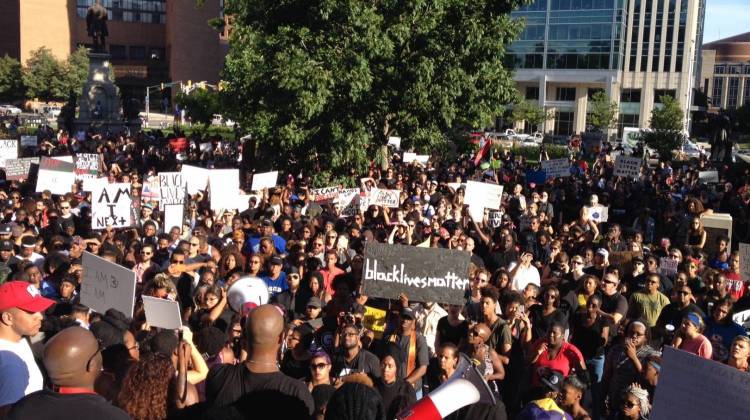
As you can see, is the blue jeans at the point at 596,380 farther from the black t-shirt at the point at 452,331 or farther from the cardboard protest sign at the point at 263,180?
the cardboard protest sign at the point at 263,180

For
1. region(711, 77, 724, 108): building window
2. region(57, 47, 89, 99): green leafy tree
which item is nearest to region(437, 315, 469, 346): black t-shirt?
region(57, 47, 89, 99): green leafy tree

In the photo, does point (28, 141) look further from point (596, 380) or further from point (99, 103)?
point (596, 380)

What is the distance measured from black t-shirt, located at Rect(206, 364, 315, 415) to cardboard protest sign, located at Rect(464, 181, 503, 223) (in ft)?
30.1

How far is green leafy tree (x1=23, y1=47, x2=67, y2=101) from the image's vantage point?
75875mm

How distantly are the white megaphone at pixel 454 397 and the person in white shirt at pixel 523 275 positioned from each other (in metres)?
4.73

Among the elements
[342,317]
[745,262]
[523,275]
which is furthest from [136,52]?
[342,317]

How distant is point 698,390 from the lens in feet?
13.8

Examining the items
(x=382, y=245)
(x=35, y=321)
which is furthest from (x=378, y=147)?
(x=35, y=321)

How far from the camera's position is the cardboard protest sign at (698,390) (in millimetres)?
3986

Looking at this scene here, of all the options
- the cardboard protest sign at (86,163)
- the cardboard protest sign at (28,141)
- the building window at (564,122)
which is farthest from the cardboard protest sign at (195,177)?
the building window at (564,122)

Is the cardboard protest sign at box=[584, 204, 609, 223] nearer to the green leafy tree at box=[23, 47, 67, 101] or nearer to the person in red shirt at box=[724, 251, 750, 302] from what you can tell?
the person in red shirt at box=[724, 251, 750, 302]

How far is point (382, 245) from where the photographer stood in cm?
781

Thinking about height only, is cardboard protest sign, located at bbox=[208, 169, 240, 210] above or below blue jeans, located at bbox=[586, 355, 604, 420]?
above

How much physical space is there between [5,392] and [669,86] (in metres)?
71.2
